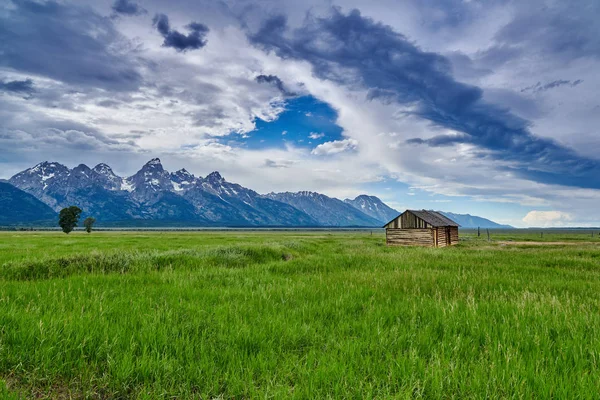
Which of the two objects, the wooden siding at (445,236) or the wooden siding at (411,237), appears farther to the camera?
the wooden siding at (445,236)

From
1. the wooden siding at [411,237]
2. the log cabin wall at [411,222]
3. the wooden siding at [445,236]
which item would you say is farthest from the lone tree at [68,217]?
the wooden siding at [445,236]

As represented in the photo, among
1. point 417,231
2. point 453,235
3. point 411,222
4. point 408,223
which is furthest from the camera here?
point 453,235

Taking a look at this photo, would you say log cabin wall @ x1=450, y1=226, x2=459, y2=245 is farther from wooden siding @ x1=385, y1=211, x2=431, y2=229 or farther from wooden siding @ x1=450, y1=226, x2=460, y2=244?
wooden siding @ x1=385, y1=211, x2=431, y2=229

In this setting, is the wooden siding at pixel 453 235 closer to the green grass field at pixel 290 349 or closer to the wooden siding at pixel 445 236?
the wooden siding at pixel 445 236

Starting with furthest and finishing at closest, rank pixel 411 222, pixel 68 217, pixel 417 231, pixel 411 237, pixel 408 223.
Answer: pixel 68 217
pixel 408 223
pixel 411 222
pixel 411 237
pixel 417 231

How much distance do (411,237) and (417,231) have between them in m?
1.31

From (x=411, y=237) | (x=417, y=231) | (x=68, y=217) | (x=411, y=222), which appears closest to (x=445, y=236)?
(x=417, y=231)

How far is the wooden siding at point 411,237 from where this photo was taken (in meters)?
43.5

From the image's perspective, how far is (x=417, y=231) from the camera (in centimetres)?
4488

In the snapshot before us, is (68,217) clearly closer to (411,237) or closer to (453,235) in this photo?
(411,237)

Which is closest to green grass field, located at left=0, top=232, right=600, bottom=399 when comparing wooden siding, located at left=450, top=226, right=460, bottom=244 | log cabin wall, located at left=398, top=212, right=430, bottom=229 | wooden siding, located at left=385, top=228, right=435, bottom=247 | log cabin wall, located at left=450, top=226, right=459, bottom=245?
wooden siding, located at left=385, top=228, right=435, bottom=247

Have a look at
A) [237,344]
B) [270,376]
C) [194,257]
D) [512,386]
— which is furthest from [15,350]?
[194,257]

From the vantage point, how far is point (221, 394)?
2.89 m

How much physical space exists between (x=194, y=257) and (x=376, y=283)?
407 inches
